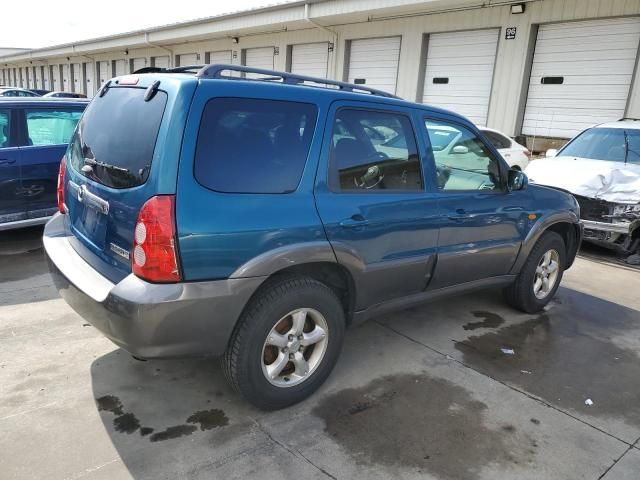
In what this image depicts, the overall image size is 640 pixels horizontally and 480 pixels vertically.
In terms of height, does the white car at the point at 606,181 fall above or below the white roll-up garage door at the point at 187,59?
below

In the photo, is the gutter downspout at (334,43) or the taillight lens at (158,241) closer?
the taillight lens at (158,241)

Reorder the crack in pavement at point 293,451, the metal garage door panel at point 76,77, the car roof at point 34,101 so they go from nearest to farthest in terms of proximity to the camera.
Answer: the crack in pavement at point 293,451 < the car roof at point 34,101 < the metal garage door panel at point 76,77

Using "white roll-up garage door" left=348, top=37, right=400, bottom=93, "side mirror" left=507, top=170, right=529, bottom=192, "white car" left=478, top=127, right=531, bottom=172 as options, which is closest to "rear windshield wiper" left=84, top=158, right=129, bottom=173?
"side mirror" left=507, top=170, right=529, bottom=192

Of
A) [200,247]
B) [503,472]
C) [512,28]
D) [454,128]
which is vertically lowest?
[503,472]

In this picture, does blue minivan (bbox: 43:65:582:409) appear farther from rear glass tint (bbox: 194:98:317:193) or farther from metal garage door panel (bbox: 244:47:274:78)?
metal garage door panel (bbox: 244:47:274:78)

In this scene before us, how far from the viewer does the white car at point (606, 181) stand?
6512 millimetres

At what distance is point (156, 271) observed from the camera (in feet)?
7.95

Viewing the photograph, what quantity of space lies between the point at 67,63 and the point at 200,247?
38.9 m

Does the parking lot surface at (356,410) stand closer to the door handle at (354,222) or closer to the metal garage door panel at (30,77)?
the door handle at (354,222)

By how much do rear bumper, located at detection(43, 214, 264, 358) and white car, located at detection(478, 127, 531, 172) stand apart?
8294 mm

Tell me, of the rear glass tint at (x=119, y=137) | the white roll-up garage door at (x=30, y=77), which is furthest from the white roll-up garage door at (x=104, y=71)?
the rear glass tint at (x=119, y=137)

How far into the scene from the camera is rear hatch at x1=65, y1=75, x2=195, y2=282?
2.46 m

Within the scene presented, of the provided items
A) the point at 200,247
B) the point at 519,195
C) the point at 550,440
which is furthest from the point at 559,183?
the point at 200,247

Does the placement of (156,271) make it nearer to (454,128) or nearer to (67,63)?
(454,128)
